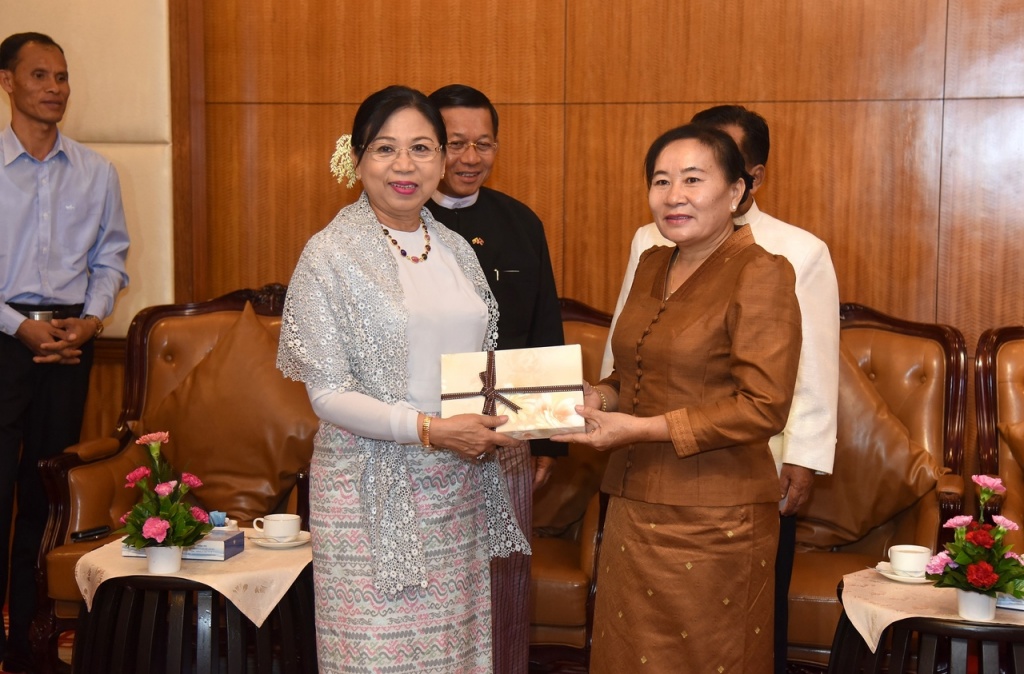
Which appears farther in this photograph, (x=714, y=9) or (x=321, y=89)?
(x=321, y=89)

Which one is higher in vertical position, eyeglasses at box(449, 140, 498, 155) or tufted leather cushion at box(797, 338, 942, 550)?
eyeglasses at box(449, 140, 498, 155)

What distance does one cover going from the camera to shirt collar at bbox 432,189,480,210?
3.03m

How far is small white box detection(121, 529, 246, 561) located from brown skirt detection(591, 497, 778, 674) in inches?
51.2

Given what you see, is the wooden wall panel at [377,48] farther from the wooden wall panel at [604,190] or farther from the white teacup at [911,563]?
the white teacup at [911,563]

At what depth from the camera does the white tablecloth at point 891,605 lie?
275 cm

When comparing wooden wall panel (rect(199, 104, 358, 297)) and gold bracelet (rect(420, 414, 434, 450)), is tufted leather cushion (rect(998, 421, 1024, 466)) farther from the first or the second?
wooden wall panel (rect(199, 104, 358, 297))

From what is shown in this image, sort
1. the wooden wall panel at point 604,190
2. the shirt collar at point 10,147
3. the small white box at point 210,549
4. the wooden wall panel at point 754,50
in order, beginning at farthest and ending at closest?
1. the wooden wall panel at point 604,190
2. the wooden wall panel at point 754,50
3. the shirt collar at point 10,147
4. the small white box at point 210,549

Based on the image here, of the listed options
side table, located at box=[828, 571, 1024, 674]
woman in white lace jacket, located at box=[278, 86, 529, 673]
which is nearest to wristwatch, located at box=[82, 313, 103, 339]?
woman in white lace jacket, located at box=[278, 86, 529, 673]

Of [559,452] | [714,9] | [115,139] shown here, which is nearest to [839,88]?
[714,9]

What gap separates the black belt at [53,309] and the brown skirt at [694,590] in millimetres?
2549

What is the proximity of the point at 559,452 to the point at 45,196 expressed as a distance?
2224 mm

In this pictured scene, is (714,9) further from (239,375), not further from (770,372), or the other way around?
(770,372)

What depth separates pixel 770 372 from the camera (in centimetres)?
220

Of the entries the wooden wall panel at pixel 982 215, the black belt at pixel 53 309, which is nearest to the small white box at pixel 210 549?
the black belt at pixel 53 309
